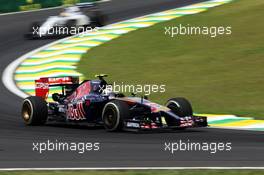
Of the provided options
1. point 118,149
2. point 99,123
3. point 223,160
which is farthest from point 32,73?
point 223,160

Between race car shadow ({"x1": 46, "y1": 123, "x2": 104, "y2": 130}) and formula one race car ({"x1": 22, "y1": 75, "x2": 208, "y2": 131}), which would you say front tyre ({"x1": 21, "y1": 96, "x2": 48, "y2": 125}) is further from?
race car shadow ({"x1": 46, "y1": 123, "x2": 104, "y2": 130})

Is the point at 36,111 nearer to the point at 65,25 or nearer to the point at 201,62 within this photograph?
the point at 201,62

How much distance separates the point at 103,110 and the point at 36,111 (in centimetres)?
157

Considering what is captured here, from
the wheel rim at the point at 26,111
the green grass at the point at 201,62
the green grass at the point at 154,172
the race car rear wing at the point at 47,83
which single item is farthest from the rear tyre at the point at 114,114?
the green grass at the point at 154,172

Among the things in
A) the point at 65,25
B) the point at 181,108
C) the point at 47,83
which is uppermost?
the point at 65,25

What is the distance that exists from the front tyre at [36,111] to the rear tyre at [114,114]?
1535 mm

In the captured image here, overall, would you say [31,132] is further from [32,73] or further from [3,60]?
[3,60]

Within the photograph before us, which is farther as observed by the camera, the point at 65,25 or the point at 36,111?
the point at 65,25

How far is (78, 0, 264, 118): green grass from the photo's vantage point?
55.4 feet

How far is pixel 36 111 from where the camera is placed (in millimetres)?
14008

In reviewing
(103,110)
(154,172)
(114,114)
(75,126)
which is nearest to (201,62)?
(75,126)

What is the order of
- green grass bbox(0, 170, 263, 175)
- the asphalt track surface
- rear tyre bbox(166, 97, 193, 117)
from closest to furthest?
green grass bbox(0, 170, 263, 175)
the asphalt track surface
rear tyre bbox(166, 97, 193, 117)

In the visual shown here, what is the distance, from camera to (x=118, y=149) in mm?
11086

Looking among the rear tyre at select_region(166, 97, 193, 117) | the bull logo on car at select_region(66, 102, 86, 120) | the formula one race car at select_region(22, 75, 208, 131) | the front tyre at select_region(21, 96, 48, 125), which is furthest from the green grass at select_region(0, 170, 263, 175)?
the front tyre at select_region(21, 96, 48, 125)
